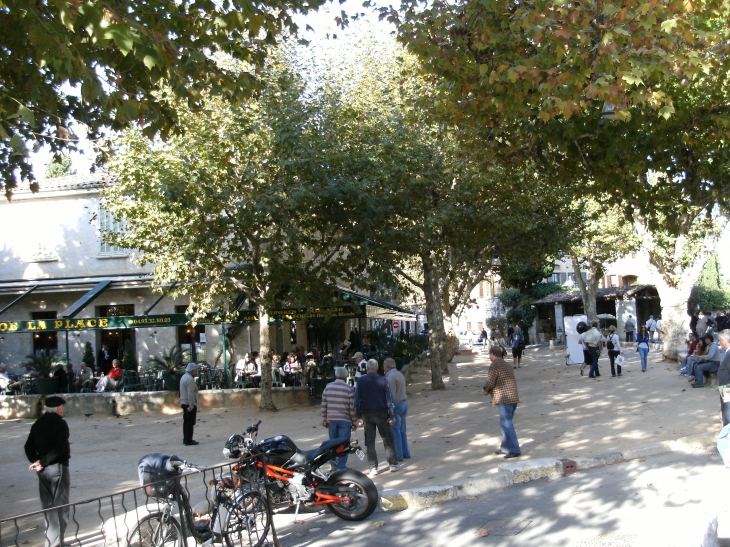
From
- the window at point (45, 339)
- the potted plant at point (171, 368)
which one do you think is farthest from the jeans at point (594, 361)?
the window at point (45, 339)

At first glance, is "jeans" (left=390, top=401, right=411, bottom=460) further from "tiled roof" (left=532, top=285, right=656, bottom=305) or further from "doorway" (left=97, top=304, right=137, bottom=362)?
"tiled roof" (left=532, top=285, right=656, bottom=305)

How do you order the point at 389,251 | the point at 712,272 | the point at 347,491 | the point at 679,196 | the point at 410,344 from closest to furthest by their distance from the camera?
the point at 347,491, the point at 679,196, the point at 389,251, the point at 410,344, the point at 712,272

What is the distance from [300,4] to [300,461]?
603 cm

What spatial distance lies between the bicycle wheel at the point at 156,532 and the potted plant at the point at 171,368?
42.8 ft

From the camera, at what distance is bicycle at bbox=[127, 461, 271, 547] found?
20.9 ft

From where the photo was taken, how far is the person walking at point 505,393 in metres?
10.5

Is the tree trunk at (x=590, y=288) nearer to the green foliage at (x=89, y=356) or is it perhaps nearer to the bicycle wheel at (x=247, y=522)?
the green foliage at (x=89, y=356)

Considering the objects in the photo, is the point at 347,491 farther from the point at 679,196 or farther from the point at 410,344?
the point at 410,344

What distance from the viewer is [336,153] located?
18.1 meters

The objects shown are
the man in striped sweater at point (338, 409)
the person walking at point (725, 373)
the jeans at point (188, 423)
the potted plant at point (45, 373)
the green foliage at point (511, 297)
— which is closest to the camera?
the person walking at point (725, 373)

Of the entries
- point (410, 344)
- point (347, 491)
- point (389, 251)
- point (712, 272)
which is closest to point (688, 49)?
point (347, 491)

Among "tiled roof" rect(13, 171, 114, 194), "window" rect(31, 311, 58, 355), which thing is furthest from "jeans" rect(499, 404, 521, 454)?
"window" rect(31, 311, 58, 355)

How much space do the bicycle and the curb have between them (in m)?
2.05

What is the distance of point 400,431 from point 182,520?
5.43 metres
